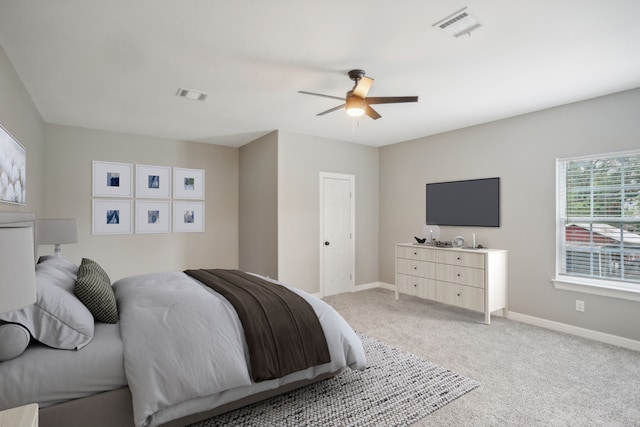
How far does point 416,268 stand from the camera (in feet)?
15.9

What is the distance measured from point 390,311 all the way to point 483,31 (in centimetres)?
339

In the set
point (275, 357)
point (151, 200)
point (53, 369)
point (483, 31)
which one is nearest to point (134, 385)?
point (53, 369)

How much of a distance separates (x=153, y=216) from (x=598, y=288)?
587 centimetres

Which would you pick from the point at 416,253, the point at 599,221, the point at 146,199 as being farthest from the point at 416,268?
the point at 146,199

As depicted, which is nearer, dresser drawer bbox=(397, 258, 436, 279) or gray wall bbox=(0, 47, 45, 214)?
gray wall bbox=(0, 47, 45, 214)

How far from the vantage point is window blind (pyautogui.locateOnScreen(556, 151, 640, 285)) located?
11.1 ft

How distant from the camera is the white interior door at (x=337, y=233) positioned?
17.7 feet

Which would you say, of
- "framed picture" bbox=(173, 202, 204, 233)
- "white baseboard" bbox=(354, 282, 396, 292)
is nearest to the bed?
"framed picture" bbox=(173, 202, 204, 233)

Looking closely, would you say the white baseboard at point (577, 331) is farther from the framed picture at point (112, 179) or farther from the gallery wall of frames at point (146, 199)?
the framed picture at point (112, 179)

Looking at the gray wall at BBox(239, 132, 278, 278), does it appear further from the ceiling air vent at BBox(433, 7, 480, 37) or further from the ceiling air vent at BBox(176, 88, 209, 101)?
the ceiling air vent at BBox(433, 7, 480, 37)

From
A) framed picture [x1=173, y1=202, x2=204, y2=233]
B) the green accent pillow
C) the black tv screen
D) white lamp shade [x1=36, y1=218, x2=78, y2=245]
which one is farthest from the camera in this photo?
framed picture [x1=173, y1=202, x2=204, y2=233]

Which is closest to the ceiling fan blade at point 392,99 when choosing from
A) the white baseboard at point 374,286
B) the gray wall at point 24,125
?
the gray wall at point 24,125

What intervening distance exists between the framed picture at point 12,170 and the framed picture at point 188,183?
216 cm

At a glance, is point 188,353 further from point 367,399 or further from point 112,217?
point 112,217
